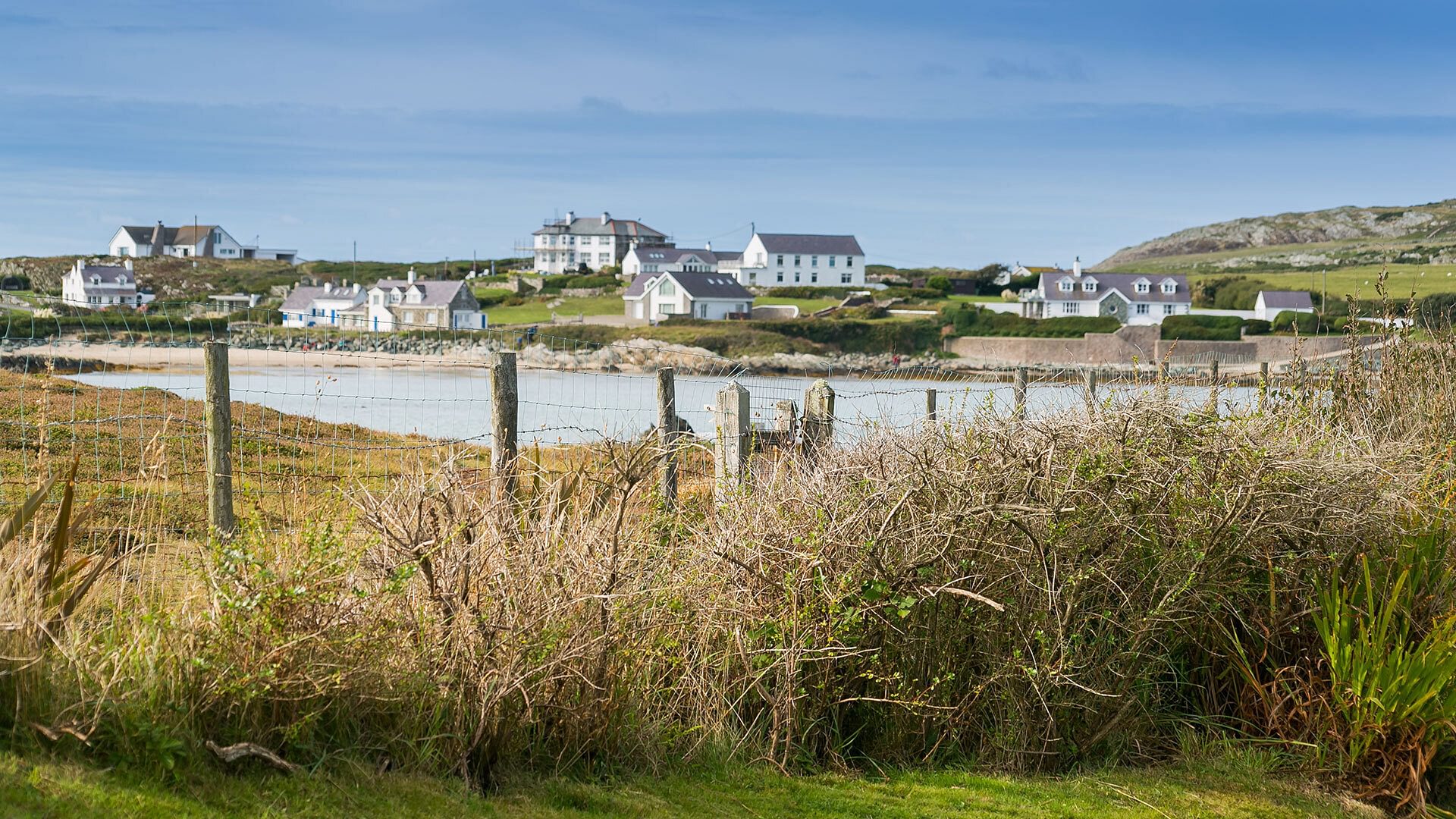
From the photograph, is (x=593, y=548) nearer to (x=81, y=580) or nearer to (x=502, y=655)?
(x=502, y=655)

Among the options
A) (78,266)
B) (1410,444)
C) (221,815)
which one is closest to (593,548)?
(221,815)

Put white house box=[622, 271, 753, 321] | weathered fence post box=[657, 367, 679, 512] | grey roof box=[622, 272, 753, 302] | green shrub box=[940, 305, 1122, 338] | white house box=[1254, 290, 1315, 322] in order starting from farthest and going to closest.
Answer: grey roof box=[622, 272, 753, 302]
white house box=[622, 271, 753, 321]
white house box=[1254, 290, 1315, 322]
green shrub box=[940, 305, 1122, 338]
weathered fence post box=[657, 367, 679, 512]

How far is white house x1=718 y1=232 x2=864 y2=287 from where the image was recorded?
116438 millimetres

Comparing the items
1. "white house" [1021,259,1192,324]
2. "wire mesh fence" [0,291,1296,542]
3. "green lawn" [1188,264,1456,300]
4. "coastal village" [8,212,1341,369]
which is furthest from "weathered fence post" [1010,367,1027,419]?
"white house" [1021,259,1192,324]

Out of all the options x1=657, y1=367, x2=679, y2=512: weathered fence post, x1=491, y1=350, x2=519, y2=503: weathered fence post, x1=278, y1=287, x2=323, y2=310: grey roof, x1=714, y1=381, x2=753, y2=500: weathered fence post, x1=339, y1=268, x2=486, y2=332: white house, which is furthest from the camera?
x1=278, y1=287, x2=323, y2=310: grey roof

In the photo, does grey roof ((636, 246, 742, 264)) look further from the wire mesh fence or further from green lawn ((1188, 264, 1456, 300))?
the wire mesh fence

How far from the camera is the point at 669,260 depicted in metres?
122

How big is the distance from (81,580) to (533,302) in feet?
327

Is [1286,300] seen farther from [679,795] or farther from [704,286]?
[679,795]

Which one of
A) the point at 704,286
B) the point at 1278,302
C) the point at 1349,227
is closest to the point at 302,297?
the point at 704,286

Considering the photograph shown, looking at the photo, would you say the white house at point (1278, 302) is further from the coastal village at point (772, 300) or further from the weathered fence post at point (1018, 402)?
the weathered fence post at point (1018, 402)

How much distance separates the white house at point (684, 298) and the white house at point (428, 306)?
490 inches

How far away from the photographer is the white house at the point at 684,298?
9319 cm

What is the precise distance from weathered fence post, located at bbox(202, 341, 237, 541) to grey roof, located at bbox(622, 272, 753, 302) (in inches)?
3397
